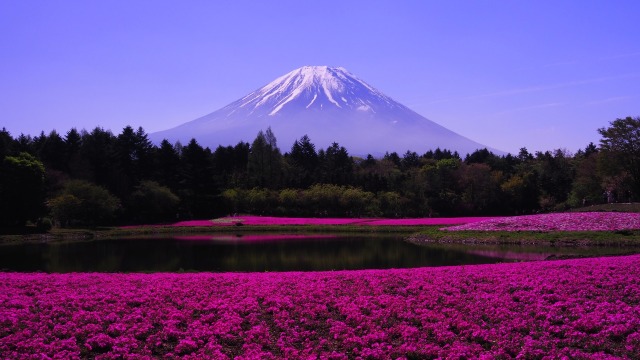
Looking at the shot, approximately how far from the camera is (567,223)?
130 ft

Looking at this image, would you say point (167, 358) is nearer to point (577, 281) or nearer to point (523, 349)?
point (523, 349)

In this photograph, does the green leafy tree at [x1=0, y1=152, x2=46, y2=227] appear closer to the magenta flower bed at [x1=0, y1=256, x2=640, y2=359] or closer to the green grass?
the green grass

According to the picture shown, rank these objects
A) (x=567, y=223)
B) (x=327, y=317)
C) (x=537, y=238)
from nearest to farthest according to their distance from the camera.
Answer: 1. (x=327, y=317)
2. (x=537, y=238)
3. (x=567, y=223)

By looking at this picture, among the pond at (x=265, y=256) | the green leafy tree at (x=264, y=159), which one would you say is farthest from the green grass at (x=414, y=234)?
the green leafy tree at (x=264, y=159)

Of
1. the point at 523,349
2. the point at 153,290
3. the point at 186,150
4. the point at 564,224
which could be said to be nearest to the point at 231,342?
the point at 153,290

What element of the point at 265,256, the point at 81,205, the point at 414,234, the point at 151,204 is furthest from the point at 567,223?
the point at 81,205

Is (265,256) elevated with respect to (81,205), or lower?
lower

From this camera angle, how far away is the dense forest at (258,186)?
58.7 m

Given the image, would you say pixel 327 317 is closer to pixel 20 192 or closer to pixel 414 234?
pixel 414 234

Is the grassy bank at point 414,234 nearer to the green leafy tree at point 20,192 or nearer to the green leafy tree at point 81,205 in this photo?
the green leafy tree at point 20,192

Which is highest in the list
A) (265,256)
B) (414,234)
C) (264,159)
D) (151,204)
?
(264,159)

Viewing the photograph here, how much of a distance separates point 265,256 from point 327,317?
1721cm

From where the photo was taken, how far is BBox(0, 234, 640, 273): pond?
24.5 m

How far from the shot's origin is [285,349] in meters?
9.84
